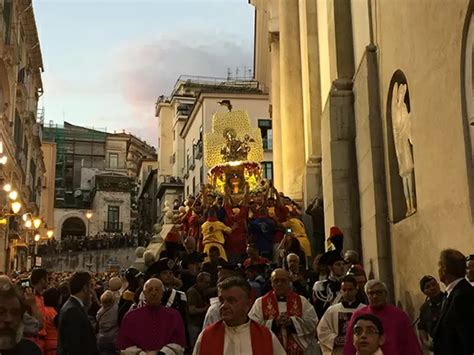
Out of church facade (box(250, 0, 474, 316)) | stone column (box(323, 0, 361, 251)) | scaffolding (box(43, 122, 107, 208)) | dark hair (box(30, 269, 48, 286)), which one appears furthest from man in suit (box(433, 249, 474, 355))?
scaffolding (box(43, 122, 107, 208))

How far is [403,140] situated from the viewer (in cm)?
967

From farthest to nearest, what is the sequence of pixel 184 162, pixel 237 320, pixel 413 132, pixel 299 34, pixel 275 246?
1. pixel 184 162
2. pixel 299 34
3. pixel 275 246
4. pixel 413 132
5. pixel 237 320

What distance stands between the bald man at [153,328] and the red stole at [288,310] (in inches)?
40.5

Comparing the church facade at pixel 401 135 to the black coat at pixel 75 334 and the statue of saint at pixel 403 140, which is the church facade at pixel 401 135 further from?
the black coat at pixel 75 334

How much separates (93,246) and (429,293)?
144 ft

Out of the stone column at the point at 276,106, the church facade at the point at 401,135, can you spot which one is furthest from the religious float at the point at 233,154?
the church facade at the point at 401,135

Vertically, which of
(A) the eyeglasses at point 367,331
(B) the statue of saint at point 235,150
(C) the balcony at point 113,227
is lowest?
(A) the eyeglasses at point 367,331

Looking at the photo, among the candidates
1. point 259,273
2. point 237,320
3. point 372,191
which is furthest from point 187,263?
point 237,320

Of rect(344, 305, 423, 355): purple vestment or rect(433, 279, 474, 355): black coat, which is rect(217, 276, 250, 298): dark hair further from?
rect(433, 279, 474, 355): black coat

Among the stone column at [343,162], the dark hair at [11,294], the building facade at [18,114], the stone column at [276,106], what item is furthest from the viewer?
the building facade at [18,114]

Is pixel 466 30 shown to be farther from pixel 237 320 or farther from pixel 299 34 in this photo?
pixel 299 34

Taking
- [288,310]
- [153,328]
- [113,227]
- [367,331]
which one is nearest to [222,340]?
[367,331]

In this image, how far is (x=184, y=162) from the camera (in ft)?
184

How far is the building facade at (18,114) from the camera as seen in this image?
2878 cm
